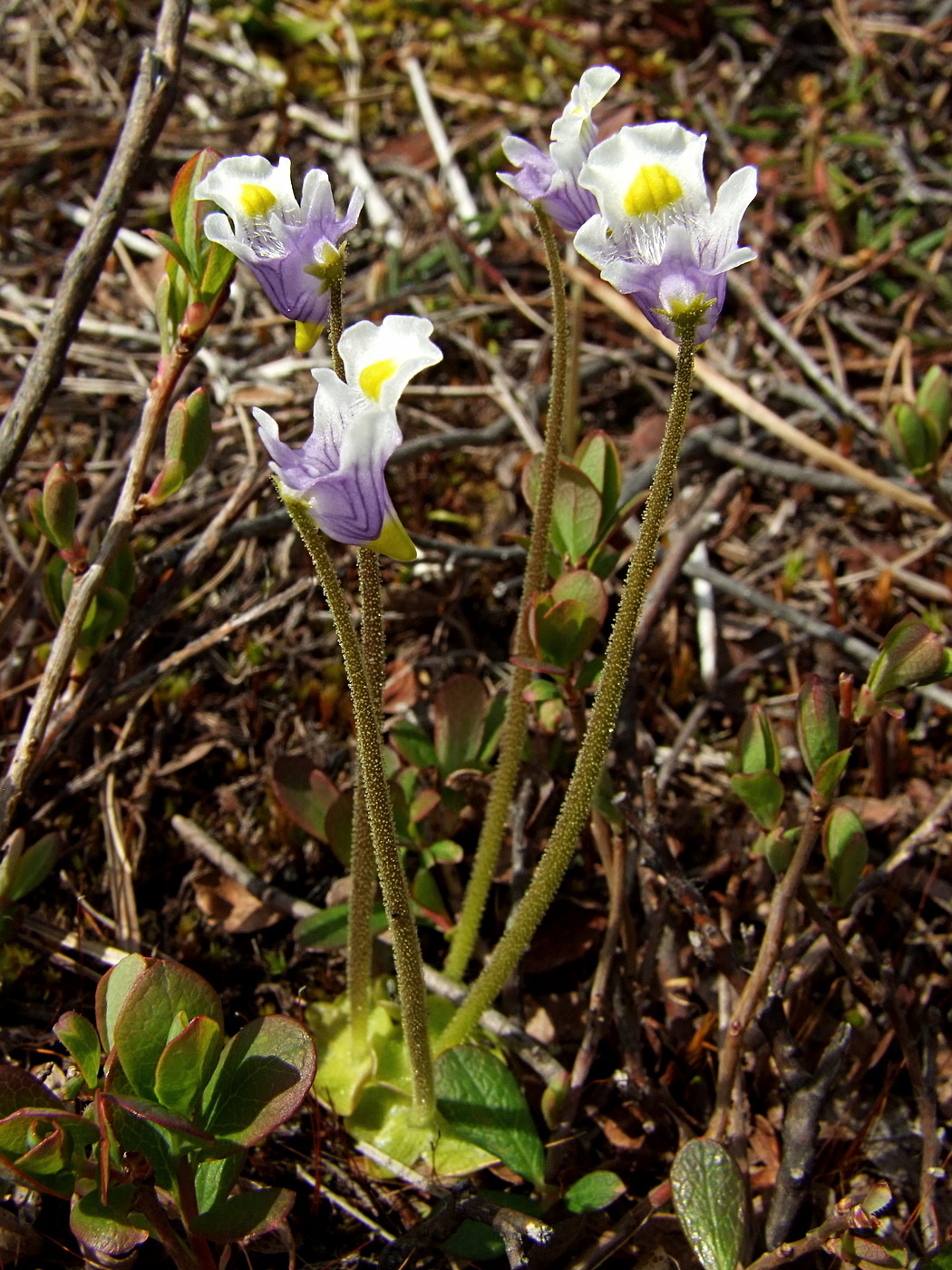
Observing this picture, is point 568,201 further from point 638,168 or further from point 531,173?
point 638,168

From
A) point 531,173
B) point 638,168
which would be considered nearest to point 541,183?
point 531,173

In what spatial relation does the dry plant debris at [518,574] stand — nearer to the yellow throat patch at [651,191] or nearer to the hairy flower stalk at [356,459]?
the hairy flower stalk at [356,459]

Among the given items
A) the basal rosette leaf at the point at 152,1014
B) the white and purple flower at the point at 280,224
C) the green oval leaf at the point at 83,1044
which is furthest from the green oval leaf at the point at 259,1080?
the white and purple flower at the point at 280,224

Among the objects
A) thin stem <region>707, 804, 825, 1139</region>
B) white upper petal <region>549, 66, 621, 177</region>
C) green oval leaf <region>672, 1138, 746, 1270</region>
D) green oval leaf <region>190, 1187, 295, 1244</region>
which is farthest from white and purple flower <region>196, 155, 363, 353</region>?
green oval leaf <region>672, 1138, 746, 1270</region>

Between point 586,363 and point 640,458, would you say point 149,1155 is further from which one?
point 586,363

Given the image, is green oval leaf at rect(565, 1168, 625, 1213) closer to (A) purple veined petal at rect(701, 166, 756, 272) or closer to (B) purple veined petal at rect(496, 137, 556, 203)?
(A) purple veined petal at rect(701, 166, 756, 272)

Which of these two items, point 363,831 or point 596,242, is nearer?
point 596,242

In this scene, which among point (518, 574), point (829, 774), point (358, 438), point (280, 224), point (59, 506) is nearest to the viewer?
point (358, 438)
